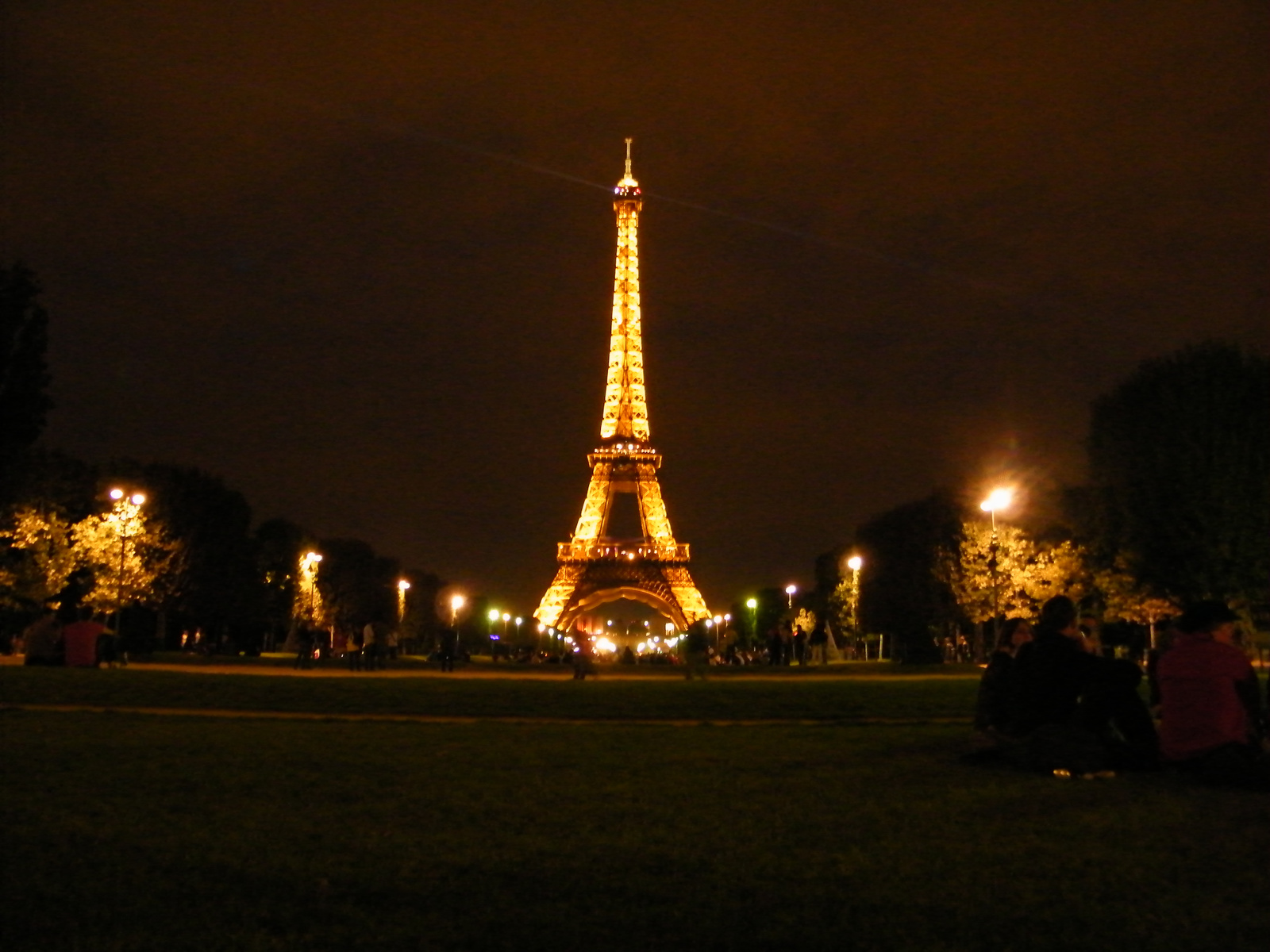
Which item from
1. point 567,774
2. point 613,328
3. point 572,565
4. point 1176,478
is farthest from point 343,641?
point 567,774

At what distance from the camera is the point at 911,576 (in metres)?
81.8

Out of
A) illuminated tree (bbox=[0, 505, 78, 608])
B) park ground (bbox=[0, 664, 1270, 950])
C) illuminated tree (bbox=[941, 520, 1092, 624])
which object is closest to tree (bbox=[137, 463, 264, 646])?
illuminated tree (bbox=[0, 505, 78, 608])

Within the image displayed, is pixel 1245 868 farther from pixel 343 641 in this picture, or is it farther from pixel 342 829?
pixel 343 641

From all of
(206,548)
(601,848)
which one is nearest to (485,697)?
(601,848)

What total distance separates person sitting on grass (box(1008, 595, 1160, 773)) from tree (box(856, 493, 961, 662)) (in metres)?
60.7

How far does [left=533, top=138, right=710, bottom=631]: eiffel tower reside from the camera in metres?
98.4

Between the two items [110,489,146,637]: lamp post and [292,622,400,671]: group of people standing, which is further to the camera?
[110,489,146,637]: lamp post

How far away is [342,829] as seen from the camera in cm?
1021

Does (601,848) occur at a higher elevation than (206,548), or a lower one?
lower

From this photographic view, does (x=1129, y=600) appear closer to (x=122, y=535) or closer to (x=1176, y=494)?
(x=1176, y=494)

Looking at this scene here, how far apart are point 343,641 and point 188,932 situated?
99.6m

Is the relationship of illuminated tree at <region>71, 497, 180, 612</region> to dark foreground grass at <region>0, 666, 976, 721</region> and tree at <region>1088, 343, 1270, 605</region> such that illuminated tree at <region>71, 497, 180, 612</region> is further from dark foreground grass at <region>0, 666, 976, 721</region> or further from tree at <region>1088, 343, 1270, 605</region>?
tree at <region>1088, 343, 1270, 605</region>

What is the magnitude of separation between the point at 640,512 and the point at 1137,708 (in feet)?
295

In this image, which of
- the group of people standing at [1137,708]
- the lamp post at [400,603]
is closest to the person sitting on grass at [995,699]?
the group of people standing at [1137,708]
